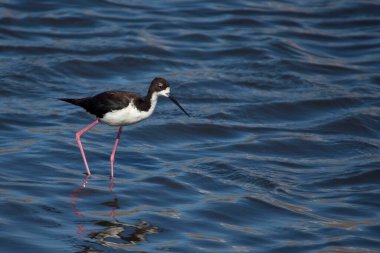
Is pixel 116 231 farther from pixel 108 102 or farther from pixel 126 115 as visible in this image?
pixel 108 102

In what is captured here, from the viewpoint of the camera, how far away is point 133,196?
31.6 feet

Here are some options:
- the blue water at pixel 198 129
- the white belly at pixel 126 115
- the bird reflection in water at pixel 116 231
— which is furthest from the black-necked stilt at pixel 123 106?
the bird reflection in water at pixel 116 231

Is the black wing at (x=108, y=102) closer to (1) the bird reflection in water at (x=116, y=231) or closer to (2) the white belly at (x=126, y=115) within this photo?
(2) the white belly at (x=126, y=115)

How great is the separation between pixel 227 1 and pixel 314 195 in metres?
10.2

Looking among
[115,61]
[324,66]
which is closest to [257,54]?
[324,66]

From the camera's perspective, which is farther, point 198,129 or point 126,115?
point 198,129

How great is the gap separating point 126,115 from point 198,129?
2294 mm

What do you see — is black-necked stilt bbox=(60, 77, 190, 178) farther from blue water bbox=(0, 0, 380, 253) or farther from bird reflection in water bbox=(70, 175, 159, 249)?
bird reflection in water bbox=(70, 175, 159, 249)

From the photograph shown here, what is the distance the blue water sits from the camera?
28.8ft

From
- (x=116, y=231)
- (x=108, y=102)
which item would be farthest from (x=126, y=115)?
(x=116, y=231)

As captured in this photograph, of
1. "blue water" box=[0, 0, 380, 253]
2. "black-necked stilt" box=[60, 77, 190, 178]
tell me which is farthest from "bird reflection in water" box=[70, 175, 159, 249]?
"black-necked stilt" box=[60, 77, 190, 178]

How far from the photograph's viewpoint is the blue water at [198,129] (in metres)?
8.79

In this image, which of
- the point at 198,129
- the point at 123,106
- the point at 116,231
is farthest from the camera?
the point at 198,129

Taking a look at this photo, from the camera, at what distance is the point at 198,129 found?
12.5 m
